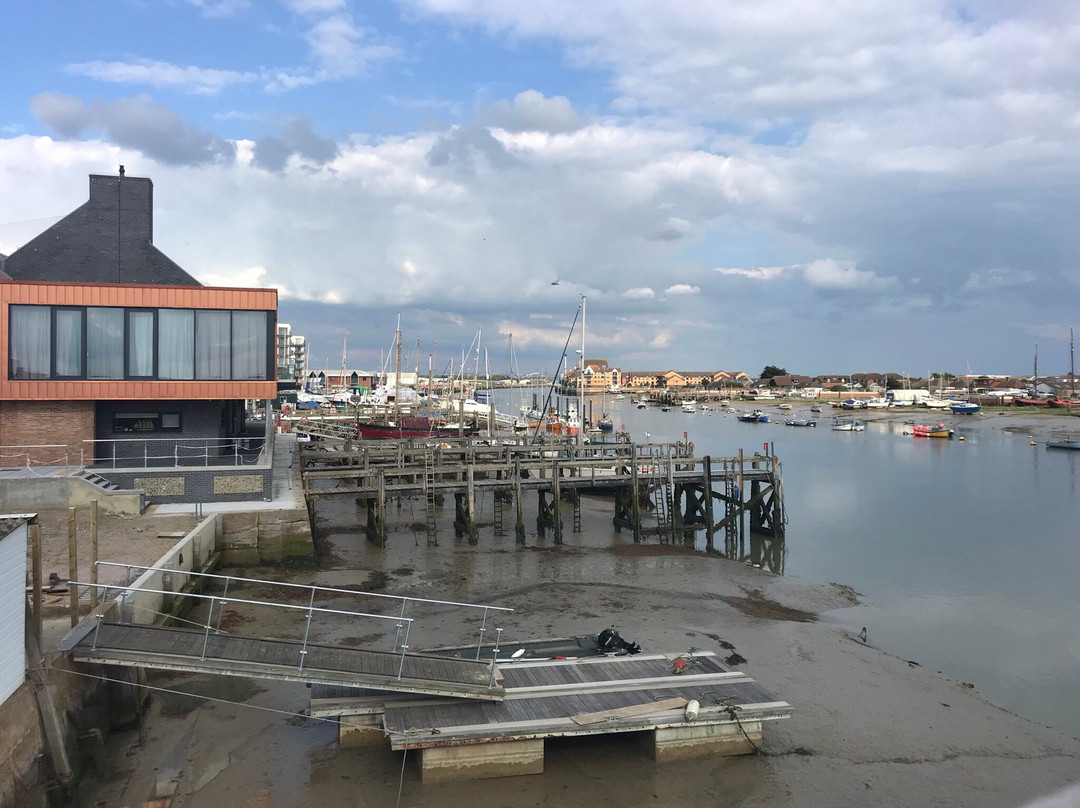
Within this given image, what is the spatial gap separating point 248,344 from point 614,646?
15669 mm

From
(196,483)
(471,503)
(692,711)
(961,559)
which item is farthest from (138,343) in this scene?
(961,559)

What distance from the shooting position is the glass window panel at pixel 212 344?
23.5 metres

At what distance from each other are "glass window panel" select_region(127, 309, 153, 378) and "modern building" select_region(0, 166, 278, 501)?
3cm

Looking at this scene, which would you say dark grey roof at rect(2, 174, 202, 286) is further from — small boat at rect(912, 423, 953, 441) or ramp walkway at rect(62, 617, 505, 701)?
small boat at rect(912, 423, 953, 441)

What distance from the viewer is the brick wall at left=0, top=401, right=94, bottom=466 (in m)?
22.2

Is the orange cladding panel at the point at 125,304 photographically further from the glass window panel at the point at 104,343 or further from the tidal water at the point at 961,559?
the tidal water at the point at 961,559

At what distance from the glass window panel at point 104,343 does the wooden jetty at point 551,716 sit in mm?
15618


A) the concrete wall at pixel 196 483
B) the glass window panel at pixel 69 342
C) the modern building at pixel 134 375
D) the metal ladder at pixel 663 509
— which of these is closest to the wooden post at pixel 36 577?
the concrete wall at pixel 196 483

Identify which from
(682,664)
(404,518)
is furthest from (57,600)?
(404,518)

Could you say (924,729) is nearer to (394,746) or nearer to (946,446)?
(394,746)

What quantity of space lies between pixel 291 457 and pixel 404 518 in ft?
22.2

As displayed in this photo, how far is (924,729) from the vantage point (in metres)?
13.6

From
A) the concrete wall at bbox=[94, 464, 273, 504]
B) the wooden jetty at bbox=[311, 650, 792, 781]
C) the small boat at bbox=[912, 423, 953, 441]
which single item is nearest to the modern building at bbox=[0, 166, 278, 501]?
the concrete wall at bbox=[94, 464, 273, 504]

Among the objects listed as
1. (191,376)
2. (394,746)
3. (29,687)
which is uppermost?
(191,376)
